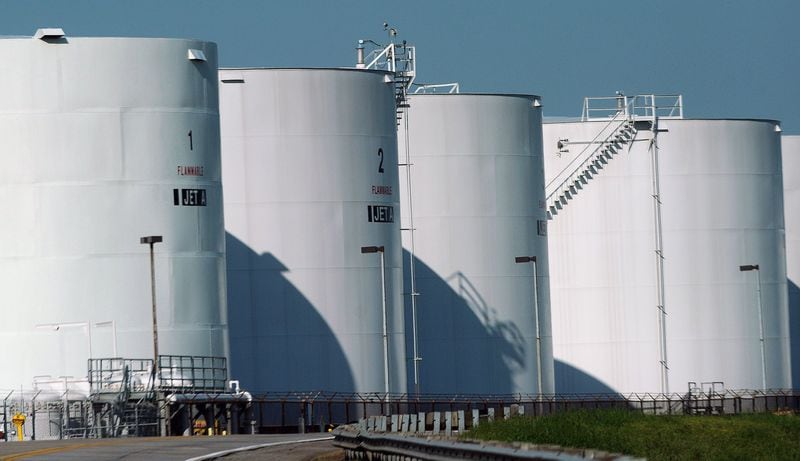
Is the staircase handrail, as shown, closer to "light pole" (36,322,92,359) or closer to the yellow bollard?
"light pole" (36,322,92,359)

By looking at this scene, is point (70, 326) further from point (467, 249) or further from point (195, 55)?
point (467, 249)

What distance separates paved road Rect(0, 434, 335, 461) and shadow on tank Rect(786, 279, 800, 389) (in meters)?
47.1

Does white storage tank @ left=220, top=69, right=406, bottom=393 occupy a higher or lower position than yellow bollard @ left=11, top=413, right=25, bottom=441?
higher

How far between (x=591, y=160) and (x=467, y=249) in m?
10.3

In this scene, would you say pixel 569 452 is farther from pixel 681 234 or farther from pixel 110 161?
pixel 681 234

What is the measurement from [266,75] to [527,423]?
2728 centimetres

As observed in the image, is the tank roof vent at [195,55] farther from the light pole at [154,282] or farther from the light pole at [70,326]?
the light pole at [70,326]

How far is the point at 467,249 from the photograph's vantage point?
6438cm

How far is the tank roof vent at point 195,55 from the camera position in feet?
164

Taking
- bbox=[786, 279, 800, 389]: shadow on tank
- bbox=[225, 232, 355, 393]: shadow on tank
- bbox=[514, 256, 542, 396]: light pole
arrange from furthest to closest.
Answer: bbox=[786, 279, 800, 389]: shadow on tank
bbox=[514, 256, 542, 396]: light pole
bbox=[225, 232, 355, 393]: shadow on tank

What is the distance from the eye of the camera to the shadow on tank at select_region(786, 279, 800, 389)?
81.2 metres

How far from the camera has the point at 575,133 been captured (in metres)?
73.4

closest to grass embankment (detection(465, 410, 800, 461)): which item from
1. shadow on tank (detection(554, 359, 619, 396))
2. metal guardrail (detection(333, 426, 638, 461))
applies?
metal guardrail (detection(333, 426, 638, 461))

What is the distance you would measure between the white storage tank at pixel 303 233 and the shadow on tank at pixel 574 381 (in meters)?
15.5
